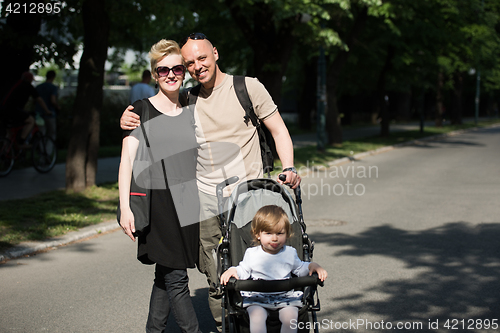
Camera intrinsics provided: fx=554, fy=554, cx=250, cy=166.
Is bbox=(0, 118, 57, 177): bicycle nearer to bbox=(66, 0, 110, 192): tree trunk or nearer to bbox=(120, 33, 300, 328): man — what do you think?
bbox=(66, 0, 110, 192): tree trunk

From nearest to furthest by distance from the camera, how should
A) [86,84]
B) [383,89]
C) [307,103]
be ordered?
[86,84] → [383,89] → [307,103]

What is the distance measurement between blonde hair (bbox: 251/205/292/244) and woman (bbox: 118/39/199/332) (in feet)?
1.66

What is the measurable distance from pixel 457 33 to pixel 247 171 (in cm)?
2385

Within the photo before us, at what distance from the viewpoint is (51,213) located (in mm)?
8148

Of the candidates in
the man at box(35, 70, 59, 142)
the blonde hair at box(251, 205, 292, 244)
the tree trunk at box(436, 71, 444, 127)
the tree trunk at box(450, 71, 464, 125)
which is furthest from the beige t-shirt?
the tree trunk at box(450, 71, 464, 125)

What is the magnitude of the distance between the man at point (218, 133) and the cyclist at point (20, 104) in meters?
9.33

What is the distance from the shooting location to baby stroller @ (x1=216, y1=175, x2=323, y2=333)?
3.28 m

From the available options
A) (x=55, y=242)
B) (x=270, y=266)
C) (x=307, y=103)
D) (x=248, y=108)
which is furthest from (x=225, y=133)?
(x=307, y=103)

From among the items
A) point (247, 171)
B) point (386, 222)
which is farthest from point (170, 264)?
point (386, 222)

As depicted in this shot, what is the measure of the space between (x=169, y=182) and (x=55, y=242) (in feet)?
13.1

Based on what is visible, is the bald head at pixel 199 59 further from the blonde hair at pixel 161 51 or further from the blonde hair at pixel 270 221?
the blonde hair at pixel 270 221

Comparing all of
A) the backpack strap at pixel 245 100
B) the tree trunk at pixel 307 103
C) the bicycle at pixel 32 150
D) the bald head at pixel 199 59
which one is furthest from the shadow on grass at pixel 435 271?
the tree trunk at pixel 307 103

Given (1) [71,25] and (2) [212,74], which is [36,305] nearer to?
(2) [212,74]

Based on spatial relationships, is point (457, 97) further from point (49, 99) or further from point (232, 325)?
point (232, 325)
